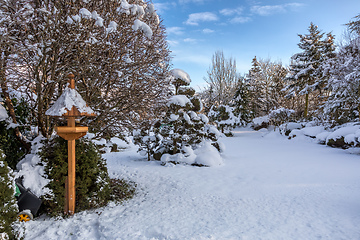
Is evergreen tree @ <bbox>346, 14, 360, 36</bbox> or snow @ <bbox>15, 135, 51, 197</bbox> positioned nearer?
snow @ <bbox>15, 135, 51, 197</bbox>

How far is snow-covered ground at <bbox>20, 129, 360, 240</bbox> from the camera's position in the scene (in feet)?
9.41

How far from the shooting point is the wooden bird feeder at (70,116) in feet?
9.96

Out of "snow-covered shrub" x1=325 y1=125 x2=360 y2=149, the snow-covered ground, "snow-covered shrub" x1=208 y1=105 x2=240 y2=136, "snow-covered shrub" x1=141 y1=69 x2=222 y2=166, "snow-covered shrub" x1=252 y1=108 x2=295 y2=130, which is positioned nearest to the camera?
the snow-covered ground

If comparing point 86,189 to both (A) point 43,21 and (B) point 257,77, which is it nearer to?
(A) point 43,21

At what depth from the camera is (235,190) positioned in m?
4.58

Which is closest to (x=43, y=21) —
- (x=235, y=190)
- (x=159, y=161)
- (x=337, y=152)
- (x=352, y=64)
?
(x=235, y=190)

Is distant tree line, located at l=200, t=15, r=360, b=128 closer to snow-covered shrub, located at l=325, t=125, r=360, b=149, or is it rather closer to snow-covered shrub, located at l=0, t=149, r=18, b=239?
snow-covered shrub, located at l=325, t=125, r=360, b=149

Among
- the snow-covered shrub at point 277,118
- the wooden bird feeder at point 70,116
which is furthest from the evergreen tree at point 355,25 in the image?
the wooden bird feeder at point 70,116

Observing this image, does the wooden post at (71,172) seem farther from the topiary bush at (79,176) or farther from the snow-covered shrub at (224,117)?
the snow-covered shrub at (224,117)

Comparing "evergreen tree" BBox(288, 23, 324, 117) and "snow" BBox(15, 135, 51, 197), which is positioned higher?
"evergreen tree" BBox(288, 23, 324, 117)

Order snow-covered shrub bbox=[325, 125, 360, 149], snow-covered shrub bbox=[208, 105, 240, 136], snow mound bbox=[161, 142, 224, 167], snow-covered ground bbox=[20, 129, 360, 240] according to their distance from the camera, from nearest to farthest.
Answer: snow-covered ground bbox=[20, 129, 360, 240] → snow mound bbox=[161, 142, 224, 167] → snow-covered shrub bbox=[325, 125, 360, 149] → snow-covered shrub bbox=[208, 105, 240, 136]

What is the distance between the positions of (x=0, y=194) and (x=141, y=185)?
2896 mm

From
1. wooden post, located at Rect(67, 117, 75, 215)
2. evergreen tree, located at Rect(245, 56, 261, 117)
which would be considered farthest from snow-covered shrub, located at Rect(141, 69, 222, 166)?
evergreen tree, located at Rect(245, 56, 261, 117)

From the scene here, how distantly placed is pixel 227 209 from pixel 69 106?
296 cm
